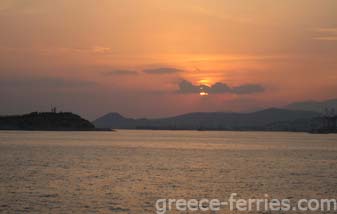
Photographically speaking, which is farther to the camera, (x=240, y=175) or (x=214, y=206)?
(x=240, y=175)

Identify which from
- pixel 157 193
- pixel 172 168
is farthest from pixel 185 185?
pixel 172 168

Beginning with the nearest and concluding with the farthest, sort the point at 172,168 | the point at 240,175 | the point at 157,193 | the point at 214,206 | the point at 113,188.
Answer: the point at 214,206, the point at 157,193, the point at 113,188, the point at 240,175, the point at 172,168

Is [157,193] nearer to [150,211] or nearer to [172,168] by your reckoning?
[150,211]

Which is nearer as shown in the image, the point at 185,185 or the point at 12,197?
the point at 12,197

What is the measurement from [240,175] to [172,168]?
460 inches

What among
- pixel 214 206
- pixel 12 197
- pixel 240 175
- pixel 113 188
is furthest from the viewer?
pixel 240 175

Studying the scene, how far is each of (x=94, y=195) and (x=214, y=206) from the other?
9.68 meters

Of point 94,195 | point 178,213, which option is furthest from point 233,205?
point 94,195

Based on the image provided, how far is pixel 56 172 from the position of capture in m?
62.5

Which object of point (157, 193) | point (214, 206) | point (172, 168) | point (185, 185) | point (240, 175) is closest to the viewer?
point (214, 206)

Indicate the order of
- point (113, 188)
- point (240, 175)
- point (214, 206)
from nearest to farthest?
1. point (214, 206)
2. point (113, 188)
3. point (240, 175)

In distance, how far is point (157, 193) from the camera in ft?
147

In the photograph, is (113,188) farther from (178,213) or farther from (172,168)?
(172,168)

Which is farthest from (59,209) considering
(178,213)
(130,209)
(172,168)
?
(172,168)
